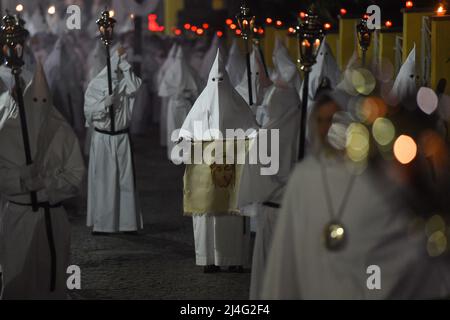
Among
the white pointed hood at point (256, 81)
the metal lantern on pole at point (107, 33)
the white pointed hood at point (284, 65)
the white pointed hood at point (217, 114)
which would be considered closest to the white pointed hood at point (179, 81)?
the white pointed hood at point (284, 65)

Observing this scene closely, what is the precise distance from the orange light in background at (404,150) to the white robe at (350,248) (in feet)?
0.50

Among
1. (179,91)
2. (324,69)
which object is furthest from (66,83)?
(324,69)

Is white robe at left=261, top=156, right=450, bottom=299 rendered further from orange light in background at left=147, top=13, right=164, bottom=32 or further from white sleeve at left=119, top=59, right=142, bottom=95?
orange light in background at left=147, top=13, right=164, bottom=32

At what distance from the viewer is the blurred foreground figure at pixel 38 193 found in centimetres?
970

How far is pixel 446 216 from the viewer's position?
688 cm

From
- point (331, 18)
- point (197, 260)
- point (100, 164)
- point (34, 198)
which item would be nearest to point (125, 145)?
point (100, 164)

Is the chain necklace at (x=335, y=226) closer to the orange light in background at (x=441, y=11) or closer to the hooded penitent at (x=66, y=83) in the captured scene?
the orange light in background at (x=441, y=11)

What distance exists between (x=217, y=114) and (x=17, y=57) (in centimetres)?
295

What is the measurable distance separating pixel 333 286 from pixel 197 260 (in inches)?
232

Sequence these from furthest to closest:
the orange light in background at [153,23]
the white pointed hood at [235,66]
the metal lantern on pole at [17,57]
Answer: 1. the orange light in background at [153,23]
2. the white pointed hood at [235,66]
3. the metal lantern on pole at [17,57]

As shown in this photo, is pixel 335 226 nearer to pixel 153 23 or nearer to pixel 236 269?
pixel 236 269

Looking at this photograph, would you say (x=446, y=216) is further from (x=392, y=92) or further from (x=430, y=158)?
(x=392, y=92)

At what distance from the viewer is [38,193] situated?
9.73 metres

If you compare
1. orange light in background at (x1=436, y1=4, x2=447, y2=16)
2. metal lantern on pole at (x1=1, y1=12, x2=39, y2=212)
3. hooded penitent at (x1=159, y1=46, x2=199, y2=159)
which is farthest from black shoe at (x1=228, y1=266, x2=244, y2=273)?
hooded penitent at (x1=159, y1=46, x2=199, y2=159)
